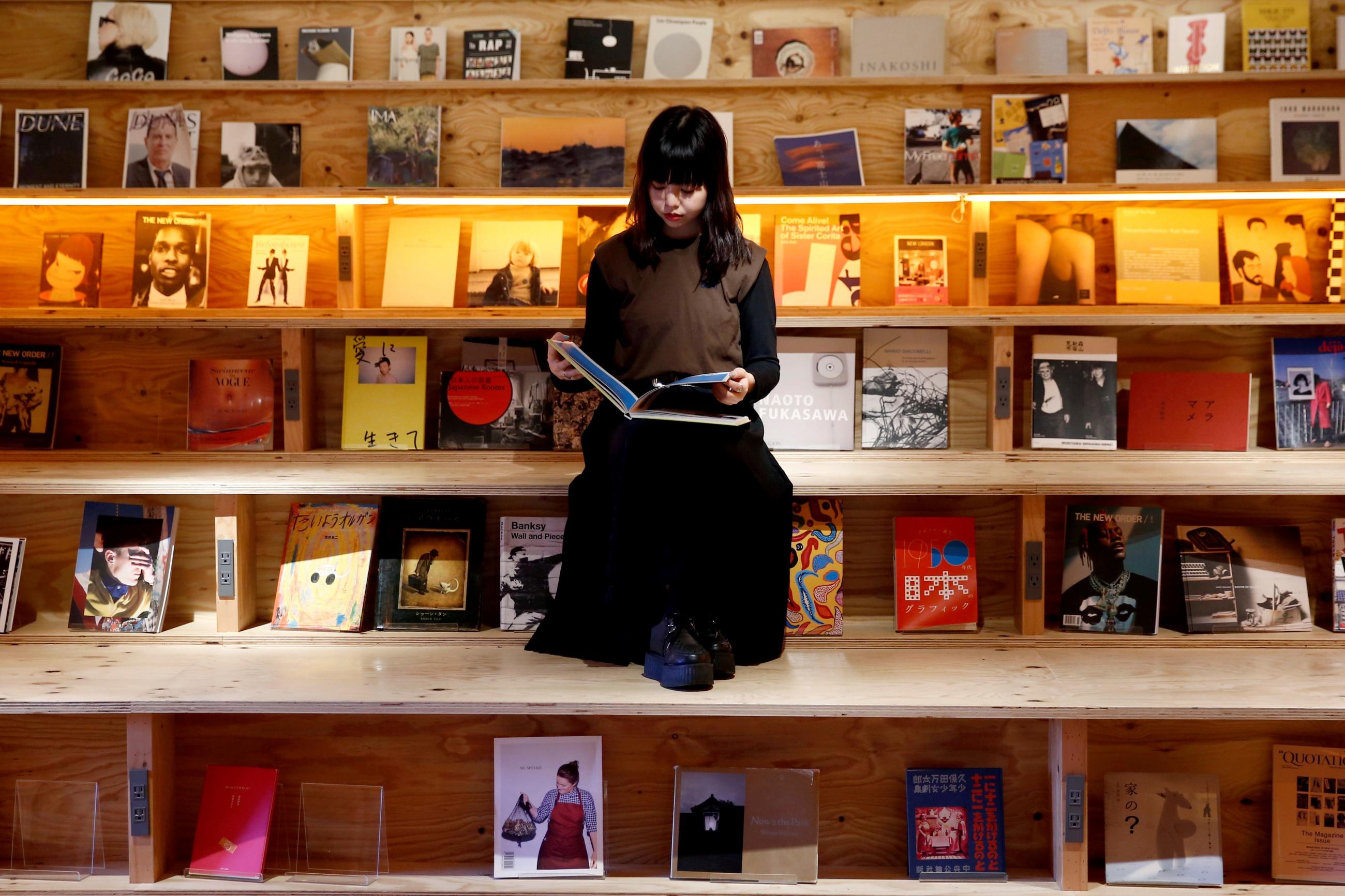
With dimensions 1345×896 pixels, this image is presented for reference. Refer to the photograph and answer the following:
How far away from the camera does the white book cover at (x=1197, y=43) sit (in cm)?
268

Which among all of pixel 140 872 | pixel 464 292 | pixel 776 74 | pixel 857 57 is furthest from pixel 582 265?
pixel 140 872

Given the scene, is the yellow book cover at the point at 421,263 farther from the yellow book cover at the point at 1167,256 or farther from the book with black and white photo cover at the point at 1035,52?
the yellow book cover at the point at 1167,256

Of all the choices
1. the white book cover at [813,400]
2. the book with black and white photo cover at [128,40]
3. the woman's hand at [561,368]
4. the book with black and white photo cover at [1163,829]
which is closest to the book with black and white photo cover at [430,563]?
the woman's hand at [561,368]

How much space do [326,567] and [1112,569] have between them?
200 centimetres

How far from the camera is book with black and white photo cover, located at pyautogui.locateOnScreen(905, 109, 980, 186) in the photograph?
8.86 ft

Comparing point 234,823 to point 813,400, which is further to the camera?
point 813,400

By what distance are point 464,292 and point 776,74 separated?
0.99m

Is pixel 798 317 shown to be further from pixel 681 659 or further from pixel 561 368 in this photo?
pixel 681 659

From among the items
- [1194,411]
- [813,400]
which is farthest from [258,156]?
[1194,411]

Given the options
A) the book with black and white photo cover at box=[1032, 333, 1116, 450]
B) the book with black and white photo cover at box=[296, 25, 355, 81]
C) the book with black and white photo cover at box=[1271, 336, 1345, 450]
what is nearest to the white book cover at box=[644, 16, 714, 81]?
the book with black and white photo cover at box=[296, 25, 355, 81]

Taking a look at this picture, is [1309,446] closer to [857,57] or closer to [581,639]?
[857,57]

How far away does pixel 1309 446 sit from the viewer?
272cm

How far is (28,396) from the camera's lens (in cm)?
281

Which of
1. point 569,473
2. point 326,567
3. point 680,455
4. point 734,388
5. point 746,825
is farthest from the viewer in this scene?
point 326,567
